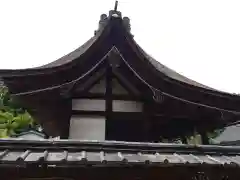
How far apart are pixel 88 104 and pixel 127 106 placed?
2.10 feet

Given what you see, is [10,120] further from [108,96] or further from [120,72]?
[120,72]

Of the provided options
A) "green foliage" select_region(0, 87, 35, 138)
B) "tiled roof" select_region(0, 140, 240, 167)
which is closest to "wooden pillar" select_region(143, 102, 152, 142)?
"tiled roof" select_region(0, 140, 240, 167)

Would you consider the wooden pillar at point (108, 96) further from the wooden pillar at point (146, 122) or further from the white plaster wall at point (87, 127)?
the wooden pillar at point (146, 122)

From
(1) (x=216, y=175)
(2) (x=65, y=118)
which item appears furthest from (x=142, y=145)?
(2) (x=65, y=118)

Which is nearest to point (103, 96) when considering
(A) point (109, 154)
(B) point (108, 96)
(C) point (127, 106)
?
(B) point (108, 96)

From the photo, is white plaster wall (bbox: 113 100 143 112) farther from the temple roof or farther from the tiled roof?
the tiled roof

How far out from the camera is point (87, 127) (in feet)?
14.5

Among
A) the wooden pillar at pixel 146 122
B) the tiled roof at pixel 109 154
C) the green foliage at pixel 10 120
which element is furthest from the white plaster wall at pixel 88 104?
the green foliage at pixel 10 120

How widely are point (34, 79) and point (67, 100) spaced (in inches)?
23.1

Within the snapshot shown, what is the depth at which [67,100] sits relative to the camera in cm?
432

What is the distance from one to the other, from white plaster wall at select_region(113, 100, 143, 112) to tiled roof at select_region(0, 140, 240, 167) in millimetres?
1431

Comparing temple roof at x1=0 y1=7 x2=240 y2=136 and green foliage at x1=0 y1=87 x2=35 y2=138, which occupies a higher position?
green foliage at x1=0 y1=87 x2=35 y2=138

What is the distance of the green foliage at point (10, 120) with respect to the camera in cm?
1241

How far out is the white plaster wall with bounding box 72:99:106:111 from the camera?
4.48m
